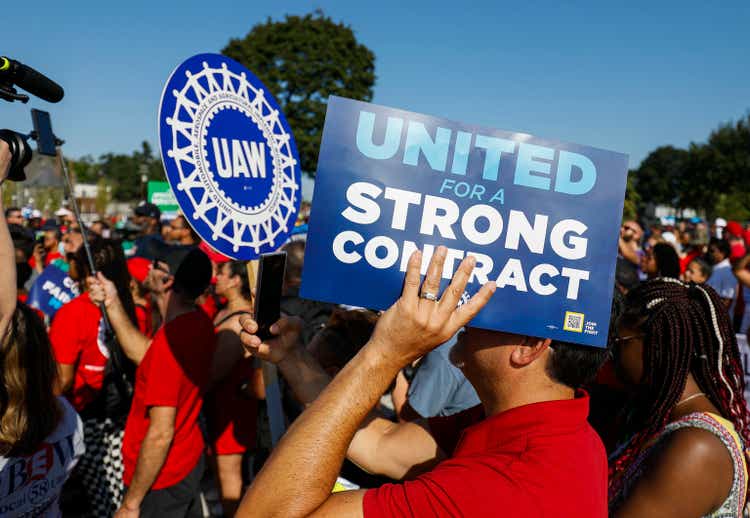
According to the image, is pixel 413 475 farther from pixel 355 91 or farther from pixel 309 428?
pixel 355 91

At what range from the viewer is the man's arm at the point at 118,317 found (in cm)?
362

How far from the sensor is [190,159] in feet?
6.25

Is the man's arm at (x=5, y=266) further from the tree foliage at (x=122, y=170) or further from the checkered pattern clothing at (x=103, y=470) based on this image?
the tree foliage at (x=122, y=170)

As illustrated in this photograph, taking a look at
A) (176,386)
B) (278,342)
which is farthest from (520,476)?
(176,386)

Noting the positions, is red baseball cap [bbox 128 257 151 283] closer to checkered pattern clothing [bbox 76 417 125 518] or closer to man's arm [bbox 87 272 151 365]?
man's arm [bbox 87 272 151 365]

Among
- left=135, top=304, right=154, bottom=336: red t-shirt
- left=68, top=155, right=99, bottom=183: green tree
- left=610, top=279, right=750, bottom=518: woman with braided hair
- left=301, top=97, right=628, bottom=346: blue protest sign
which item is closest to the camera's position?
left=301, top=97, right=628, bottom=346: blue protest sign

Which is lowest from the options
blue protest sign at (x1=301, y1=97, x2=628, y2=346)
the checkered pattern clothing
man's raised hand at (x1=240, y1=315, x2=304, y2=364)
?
the checkered pattern clothing

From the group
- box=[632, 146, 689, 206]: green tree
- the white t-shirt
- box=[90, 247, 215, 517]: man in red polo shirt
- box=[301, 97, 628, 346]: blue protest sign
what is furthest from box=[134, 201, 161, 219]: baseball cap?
box=[632, 146, 689, 206]: green tree

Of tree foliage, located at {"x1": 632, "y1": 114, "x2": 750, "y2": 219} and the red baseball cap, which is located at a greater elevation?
tree foliage, located at {"x1": 632, "y1": 114, "x2": 750, "y2": 219}

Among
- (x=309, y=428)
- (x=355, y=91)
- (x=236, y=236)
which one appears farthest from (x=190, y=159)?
(x=355, y=91)

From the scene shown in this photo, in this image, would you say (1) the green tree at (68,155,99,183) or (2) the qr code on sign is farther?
(1) the green tree at (68,155,99,183)

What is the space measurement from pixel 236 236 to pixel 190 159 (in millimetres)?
288

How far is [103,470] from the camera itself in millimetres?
3631

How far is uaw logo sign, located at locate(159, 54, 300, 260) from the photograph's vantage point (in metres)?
1.86
